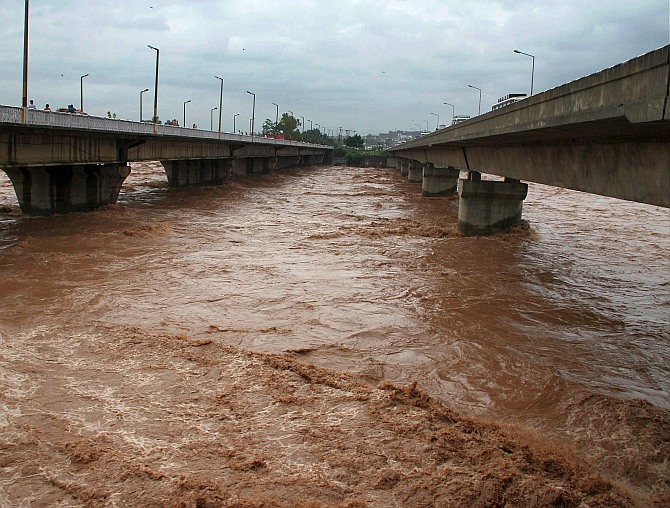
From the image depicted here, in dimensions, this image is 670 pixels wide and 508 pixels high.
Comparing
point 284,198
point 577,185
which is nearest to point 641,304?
point 577,185

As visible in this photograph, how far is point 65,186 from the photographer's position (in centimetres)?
2878

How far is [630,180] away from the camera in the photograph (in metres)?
12.3

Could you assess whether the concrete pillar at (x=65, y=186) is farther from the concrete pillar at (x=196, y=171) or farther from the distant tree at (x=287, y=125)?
the distant tree at (x=287, y=125)

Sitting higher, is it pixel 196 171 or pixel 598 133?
pixel 598 133

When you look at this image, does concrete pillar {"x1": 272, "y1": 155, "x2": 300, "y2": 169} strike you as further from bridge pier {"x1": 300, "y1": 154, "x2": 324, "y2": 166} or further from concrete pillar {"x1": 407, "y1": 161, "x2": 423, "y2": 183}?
concrete pillar {"x1": 407, "y1": 161, "x2": 423, "y2": 183}

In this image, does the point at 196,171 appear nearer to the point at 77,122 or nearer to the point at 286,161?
the point at 77,122

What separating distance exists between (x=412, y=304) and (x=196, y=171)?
136 ft

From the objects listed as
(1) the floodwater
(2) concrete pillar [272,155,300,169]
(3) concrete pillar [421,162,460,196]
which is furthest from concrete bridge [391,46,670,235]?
(2) concrete pillar [272,155,300,169]

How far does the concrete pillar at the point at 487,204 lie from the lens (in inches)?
1069

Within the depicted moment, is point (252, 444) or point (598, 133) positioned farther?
point (598, 133)

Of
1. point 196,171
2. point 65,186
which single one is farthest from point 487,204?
point 196,171

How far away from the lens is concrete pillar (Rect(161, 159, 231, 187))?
166 feet

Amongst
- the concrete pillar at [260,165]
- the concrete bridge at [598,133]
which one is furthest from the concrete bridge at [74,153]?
the concrete pillar at [260,165]

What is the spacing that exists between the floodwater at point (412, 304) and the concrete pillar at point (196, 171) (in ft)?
68.9
